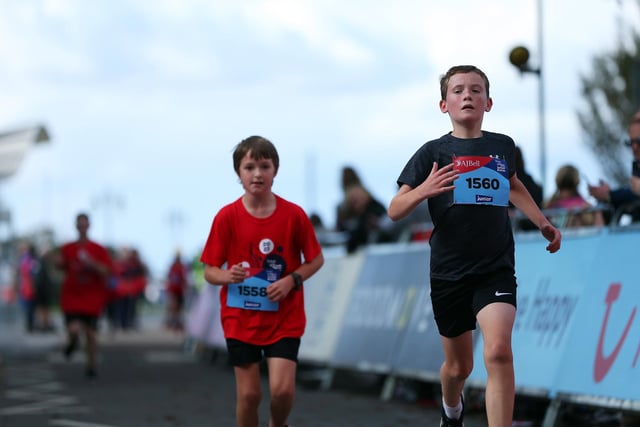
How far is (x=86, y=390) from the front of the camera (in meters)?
14.7

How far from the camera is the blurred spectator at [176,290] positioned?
110 feet

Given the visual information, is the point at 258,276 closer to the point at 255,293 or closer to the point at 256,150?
the point at 255,293

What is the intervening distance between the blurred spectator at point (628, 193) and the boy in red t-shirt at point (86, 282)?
797 centimetres

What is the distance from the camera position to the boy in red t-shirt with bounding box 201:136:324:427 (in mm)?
7539

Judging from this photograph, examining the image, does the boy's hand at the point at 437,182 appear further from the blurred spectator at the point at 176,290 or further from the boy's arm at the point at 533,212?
the blurred spectator at the point at 176,290

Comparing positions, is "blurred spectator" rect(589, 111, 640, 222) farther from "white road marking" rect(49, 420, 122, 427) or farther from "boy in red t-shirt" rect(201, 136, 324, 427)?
"white road marking" rect(49, 420, 122, 427)

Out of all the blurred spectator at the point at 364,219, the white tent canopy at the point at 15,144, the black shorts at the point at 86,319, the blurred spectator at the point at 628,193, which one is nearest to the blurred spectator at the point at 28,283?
the white tent canopy at the point at 15,144

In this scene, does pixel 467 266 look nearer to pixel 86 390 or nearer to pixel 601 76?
pixel 86 390

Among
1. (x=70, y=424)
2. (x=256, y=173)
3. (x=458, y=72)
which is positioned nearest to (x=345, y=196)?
(x=70, y=424)

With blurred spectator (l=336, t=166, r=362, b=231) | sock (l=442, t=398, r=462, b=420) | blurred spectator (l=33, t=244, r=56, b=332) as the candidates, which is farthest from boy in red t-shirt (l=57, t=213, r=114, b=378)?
blurred spectator (l=33, t=244, r=56, b=332)

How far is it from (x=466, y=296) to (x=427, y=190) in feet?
2.19

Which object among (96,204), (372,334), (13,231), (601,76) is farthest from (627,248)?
(96,204)

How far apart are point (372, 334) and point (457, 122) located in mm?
7057

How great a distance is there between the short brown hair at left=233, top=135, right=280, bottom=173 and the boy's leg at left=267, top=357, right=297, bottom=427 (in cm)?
108
